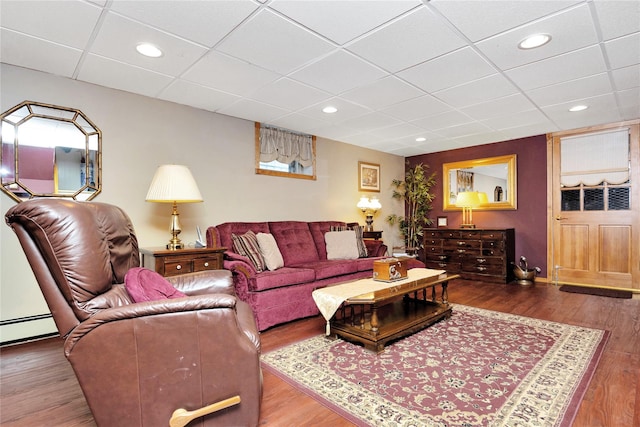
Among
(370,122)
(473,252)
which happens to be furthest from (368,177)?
(473,252)

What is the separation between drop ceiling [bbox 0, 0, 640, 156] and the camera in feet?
6.71

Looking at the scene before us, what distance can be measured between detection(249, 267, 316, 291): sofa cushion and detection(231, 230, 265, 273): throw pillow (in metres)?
0.15

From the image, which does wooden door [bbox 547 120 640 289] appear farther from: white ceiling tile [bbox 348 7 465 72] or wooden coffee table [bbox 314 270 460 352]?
white ceiling tile [bbox 348 7 465 72]

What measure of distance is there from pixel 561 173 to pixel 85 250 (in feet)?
19.8

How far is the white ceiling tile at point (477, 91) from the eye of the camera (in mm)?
3100

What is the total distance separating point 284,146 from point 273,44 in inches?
90.4

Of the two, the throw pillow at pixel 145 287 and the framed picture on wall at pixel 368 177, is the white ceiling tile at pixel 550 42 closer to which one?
the throw pillow at pixel 145 287

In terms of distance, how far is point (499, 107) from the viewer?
12.5 feet

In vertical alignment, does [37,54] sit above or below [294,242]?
above

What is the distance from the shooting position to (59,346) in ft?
8.84

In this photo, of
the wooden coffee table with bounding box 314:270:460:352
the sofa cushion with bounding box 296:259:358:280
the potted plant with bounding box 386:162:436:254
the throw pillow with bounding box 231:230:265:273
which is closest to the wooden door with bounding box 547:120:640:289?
the potted plant with bounding box 386:162:436:254

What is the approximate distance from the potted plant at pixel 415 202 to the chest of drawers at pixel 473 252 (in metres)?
0.52

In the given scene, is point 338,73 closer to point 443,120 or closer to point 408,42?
point 408,42

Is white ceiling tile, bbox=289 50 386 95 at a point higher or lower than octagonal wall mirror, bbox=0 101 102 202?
higher
